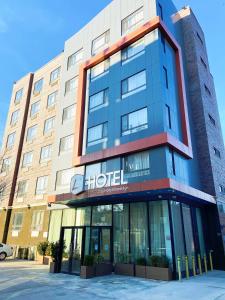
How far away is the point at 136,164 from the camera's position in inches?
689

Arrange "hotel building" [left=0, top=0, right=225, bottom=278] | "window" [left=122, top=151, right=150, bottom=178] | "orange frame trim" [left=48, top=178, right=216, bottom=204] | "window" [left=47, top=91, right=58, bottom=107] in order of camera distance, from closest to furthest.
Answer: "orange frame trim" [left=48, top=178, right=216, bottom=204] → "hotel building" [left=0, top=0, right=225, bottom=278] → "window" [left=122, top=151, right=150, bottom=178] → "window" [left=47, top=91, right=58, bottom=107]

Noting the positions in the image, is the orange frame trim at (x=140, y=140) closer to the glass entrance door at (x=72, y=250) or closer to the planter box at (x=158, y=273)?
the glass entrance door at (x=72, y=250)

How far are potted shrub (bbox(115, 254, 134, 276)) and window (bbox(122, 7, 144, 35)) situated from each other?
1907 cm

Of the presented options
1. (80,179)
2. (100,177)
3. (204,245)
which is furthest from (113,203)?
(204,245)

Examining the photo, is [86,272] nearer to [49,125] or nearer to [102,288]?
[102,288]

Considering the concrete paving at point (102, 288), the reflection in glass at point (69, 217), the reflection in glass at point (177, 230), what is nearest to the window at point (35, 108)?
the reflection in glass at point (69, 217)

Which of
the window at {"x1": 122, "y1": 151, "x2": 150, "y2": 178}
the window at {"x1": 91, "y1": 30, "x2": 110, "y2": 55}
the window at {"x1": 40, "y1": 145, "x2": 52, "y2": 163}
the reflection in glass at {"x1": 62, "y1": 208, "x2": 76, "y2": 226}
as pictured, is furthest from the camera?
the window at {"x1": 40, "y1": 145, "x2": 52, "y2": 163}

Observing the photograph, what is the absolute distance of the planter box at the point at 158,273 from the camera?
13398 mm

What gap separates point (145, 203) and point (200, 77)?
14.8m

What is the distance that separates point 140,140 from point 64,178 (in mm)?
9272

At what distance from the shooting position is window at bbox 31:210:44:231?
80.2 ft

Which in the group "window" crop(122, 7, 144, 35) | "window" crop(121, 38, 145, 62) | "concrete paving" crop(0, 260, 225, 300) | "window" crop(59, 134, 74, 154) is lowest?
"concrete paving" crop(0, 260, 225, 300)

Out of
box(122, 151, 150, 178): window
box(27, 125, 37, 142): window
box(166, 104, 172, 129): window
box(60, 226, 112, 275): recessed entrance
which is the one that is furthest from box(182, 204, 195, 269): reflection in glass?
box(27, 125, 37, 142): window

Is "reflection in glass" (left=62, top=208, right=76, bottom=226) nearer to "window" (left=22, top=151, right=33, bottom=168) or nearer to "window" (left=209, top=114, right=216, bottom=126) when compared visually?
"window" (left=22, top=151, right=33, bottom=168)
